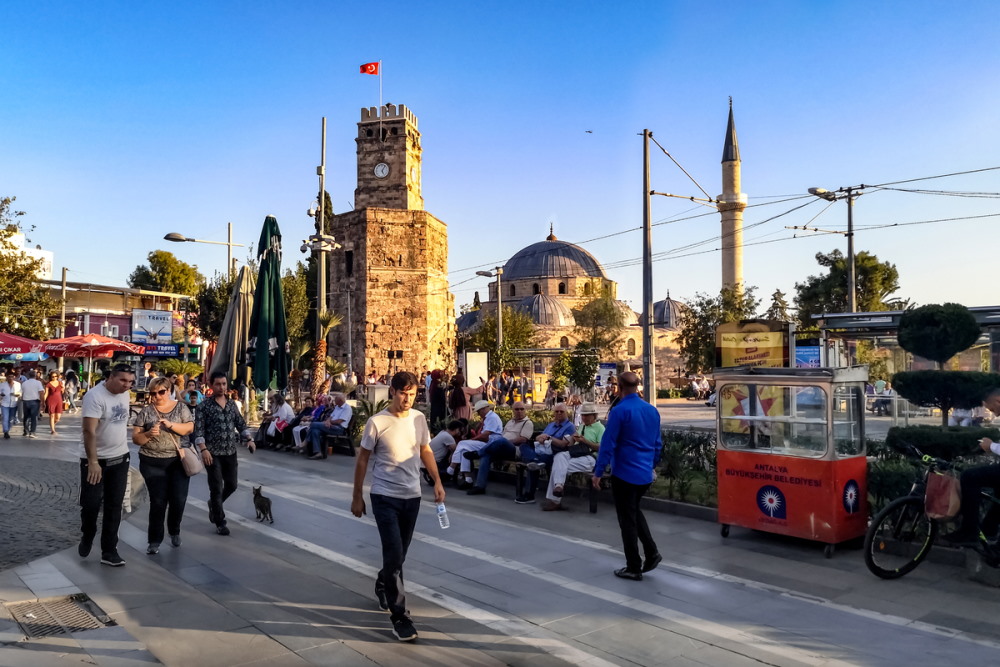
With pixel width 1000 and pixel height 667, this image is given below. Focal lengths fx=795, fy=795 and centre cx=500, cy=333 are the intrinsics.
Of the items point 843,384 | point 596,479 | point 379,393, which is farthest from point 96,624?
point 379,393

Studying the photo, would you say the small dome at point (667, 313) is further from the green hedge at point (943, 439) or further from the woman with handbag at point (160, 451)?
the woman with handbag at point (160, 451)

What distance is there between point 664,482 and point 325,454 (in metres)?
6.94

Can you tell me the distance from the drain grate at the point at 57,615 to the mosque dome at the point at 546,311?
65339mm

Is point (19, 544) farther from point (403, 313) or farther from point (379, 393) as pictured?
point (403, 313)

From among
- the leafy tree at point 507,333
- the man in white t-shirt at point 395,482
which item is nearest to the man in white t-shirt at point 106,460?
the man in white t-shirt at point 395,482

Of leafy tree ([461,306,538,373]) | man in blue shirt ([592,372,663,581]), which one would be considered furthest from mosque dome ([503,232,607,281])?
man in blue shirt ([592,372,663,581])

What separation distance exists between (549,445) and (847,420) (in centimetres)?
392

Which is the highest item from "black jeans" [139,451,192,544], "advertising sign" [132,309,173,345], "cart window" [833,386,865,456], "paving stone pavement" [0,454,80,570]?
"advertising sign" [132,309,173,345]

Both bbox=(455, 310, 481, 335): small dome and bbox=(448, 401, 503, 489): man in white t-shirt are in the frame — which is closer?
bbox=(448, 401, 503, 489): man in white t-shirt

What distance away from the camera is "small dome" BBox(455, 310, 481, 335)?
76.6 meters

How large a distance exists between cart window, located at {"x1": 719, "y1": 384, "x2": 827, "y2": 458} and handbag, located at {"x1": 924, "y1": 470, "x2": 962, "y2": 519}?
1.01 metres

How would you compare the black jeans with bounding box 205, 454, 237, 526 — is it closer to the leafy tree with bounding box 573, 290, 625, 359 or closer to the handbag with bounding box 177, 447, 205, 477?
the handbag with bounding box 177, 447, 205, 477

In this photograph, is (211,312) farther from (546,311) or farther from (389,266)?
(546,311)

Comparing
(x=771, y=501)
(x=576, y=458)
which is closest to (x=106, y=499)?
(x=576, y=458)
